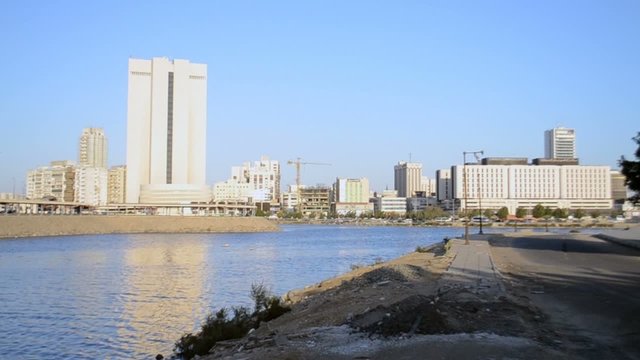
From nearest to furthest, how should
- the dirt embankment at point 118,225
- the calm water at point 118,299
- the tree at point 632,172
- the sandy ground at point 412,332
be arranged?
the sandy ground at point 412,332
the calm water at point 118,299
the tree at point 632,172
the dirt embankment at point 118,225

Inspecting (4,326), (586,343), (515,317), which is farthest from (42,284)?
(586,343)

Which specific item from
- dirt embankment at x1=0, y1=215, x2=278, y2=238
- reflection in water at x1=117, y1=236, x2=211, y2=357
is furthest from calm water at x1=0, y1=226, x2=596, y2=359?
dirt embankment at x1=0, y1=215, x2=278, y2=238

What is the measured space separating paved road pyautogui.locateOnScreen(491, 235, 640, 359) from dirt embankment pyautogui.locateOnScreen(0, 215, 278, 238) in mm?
104267

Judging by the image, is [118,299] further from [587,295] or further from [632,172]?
[632,172]

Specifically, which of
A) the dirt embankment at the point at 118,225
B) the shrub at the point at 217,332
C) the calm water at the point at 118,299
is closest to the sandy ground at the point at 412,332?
the shrub at the point at 217,332

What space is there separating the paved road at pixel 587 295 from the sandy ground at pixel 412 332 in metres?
0.57

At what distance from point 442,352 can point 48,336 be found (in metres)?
14.6

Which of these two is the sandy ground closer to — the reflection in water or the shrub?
the shrub

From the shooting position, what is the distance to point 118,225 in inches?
5945

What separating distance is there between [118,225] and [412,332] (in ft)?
484

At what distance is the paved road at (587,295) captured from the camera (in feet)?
36.6

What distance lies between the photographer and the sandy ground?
33.7ft

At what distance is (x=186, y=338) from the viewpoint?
647 inches

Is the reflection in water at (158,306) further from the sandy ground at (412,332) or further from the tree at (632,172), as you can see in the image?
the tree at (632,172)
